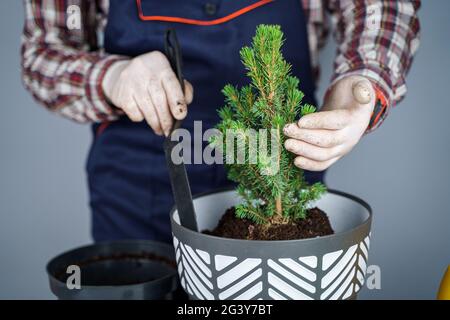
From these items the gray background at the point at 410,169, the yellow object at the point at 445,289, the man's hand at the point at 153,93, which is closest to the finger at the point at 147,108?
the man's hand at the point at 153,93

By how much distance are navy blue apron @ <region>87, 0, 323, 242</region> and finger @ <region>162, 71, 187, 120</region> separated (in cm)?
19

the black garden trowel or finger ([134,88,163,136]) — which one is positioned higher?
finger ([134,88,163,136])

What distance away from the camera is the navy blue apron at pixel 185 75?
71cm

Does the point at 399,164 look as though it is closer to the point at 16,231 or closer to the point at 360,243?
the point at 360,243

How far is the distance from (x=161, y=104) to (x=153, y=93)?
1 centimetres

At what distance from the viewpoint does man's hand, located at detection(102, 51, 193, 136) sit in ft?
1.78

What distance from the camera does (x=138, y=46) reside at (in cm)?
73

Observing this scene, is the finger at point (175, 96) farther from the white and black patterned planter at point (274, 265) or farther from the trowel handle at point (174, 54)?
the white and black patterned planter at point (274, 265)

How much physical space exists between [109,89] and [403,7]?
1.29 ft

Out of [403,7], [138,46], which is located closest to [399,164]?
[403,7]

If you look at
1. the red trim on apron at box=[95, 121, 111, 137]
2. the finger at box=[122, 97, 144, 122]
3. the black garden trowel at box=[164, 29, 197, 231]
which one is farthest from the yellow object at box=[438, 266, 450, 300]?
the red trim on apron at box=[95, 121, 111, 137]

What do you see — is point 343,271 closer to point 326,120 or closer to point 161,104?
point 326,120

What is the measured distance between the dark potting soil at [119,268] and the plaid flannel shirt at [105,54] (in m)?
0.20

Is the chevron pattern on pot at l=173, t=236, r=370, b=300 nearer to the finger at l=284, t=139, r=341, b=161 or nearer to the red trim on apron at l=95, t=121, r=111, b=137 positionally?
the finger at l=284, t=139, r=341, b=161
